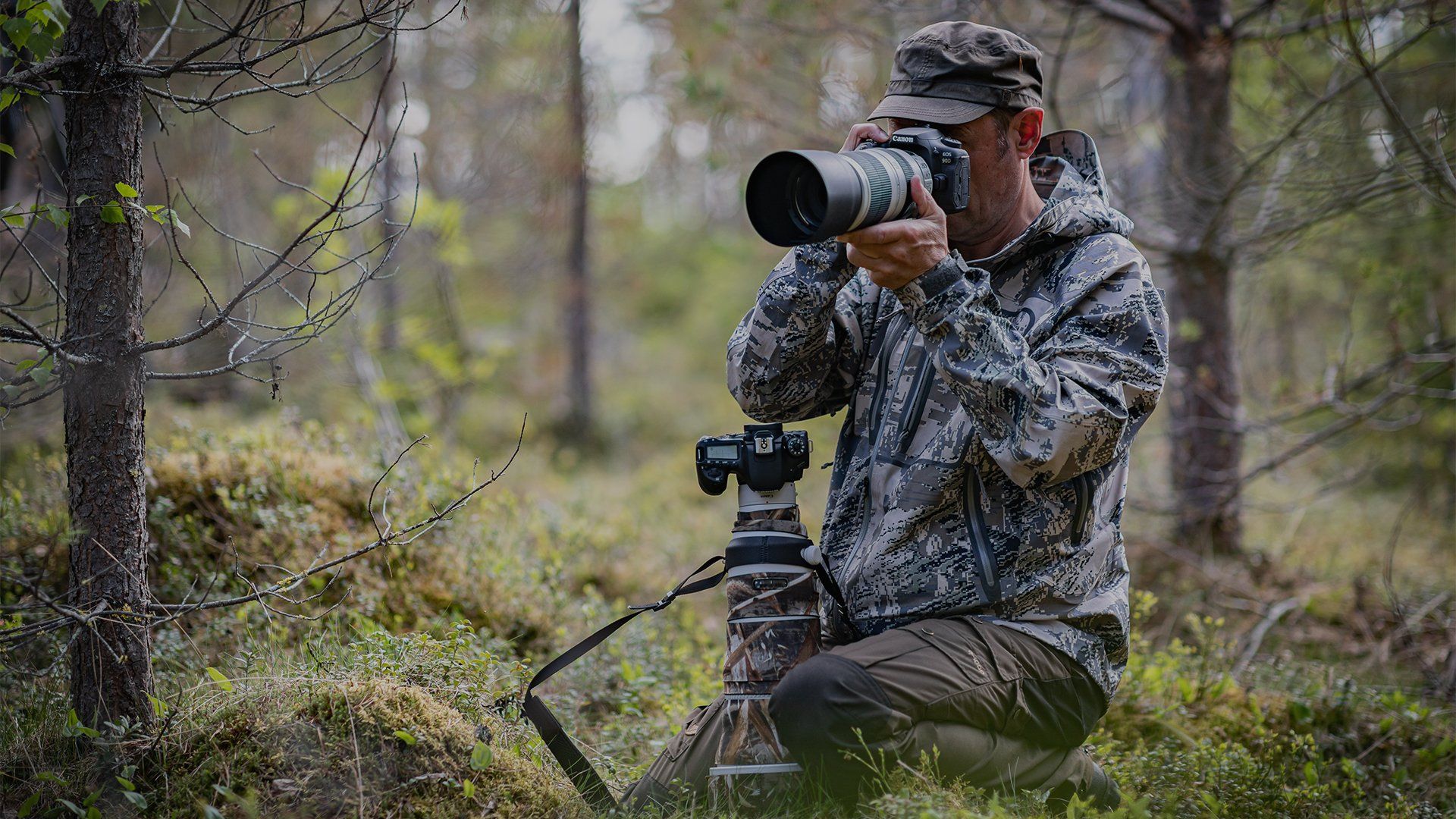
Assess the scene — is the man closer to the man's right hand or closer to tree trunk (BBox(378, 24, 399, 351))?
the man's right hand

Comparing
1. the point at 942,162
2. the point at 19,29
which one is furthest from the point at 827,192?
the point at 19,29

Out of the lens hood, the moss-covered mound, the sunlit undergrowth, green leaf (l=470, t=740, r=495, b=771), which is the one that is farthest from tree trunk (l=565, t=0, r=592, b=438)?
green leaf (l=470, t=740, r=495, b=771)

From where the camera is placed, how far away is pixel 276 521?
4.01m

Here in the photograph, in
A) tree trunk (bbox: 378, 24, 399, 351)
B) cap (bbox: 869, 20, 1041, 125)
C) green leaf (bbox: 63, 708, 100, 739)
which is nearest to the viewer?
green leaf (bbox: 63, 708, 100, 739)

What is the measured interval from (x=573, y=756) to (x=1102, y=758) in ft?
5.32

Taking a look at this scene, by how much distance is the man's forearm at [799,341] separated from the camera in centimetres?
283

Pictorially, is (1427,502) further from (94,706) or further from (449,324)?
(94,706)

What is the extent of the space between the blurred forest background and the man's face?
1343mm

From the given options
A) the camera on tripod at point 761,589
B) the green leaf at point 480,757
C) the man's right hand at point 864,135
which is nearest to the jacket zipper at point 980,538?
the camera on tripod at point 761,589

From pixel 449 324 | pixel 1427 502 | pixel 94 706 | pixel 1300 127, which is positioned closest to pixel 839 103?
pixel 1300 127

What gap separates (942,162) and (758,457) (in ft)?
2.78

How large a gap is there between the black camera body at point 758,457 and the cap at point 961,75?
2.89 feet

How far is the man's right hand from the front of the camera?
104 inches

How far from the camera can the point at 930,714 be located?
2.53 meters
